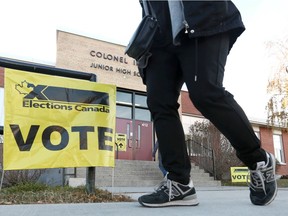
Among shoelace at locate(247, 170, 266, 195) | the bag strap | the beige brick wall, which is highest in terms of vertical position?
the beige brick wall

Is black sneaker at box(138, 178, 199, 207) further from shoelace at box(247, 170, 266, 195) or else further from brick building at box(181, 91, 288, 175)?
brick building at box(181, 91, 288, 175)

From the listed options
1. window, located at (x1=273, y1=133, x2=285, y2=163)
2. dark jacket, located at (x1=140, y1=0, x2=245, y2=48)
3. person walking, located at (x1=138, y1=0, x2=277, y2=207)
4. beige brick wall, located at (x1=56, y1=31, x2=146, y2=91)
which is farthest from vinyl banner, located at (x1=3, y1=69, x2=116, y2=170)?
window, located at (x1=273, y1=133, x2=285, y2=163)

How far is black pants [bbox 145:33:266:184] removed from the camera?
71.8 inches

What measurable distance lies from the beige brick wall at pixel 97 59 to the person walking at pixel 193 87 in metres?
11.3

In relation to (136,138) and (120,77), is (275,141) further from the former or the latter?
(120,77)

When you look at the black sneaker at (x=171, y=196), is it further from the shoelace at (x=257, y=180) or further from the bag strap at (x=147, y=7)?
the bag strap at (x=147, y=7)

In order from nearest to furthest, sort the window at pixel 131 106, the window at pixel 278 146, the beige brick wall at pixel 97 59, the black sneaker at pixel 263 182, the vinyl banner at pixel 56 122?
1. the black sneaker at pixel 263 182
2. the vinyl banner at pixel 56 122
3. the beige brick wall at pixel 97 59
4. the window at pixel 131 106
5. the window at pixel 278 146

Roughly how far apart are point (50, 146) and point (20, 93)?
490 millimetres

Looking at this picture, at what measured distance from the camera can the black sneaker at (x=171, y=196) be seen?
6.19ft

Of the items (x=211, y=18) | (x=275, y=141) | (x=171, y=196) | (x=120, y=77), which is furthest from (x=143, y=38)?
(x=275, y=141)

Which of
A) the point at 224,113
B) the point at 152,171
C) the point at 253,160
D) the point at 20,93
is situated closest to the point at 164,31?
the point at 224,113

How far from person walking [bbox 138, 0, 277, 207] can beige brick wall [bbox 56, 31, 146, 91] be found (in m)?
11.3

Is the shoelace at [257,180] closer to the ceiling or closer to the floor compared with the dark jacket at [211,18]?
closer to the floor

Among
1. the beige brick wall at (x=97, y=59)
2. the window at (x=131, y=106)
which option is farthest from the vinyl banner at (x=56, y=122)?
the window at (x=131, y=106)
